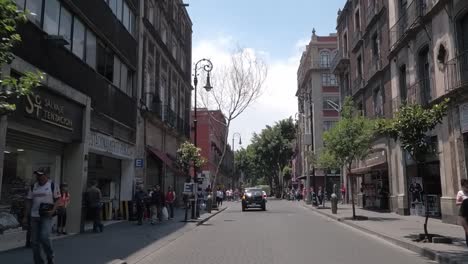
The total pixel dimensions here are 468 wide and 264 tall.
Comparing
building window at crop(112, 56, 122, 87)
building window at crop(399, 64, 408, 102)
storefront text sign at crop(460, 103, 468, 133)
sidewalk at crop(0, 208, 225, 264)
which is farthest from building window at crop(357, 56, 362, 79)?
sidewalk at crop(0, 208, 225, 264)

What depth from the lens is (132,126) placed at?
83.6 feet

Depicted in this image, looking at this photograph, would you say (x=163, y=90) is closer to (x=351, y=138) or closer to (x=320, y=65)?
(x=351, y=138)

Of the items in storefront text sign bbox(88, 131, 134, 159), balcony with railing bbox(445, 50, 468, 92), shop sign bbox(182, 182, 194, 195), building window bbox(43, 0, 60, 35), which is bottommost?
shop sign bbox(182, 182, 194, 195)

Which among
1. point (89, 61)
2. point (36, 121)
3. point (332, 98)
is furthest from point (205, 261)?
point (332, 98)

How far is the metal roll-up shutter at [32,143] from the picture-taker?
13914 mm

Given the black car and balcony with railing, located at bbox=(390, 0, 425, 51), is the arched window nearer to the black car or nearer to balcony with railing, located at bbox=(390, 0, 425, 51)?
the black car

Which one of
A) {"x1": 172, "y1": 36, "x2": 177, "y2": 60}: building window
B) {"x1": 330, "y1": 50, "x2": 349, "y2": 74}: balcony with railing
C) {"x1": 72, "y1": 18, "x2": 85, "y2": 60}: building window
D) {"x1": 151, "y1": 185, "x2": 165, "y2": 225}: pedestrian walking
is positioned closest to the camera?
{"x1": 72, "y1": 18, "x2": 85, "y2": 60}: building window

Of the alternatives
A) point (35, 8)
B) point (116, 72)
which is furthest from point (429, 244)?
point (116, 72)

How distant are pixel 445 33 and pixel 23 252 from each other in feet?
58.8

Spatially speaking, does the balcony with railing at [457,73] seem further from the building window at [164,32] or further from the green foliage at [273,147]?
the green foliage at [273,147]

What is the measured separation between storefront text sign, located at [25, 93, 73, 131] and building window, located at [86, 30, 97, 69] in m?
3.49

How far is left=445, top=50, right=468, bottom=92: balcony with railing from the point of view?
751 inches

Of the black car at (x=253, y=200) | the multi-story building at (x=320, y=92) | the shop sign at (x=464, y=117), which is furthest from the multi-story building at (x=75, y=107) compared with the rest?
the multi-story building at (x=320, y=92)

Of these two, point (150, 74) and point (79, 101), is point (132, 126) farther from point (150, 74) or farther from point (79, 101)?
point (79, 101)
